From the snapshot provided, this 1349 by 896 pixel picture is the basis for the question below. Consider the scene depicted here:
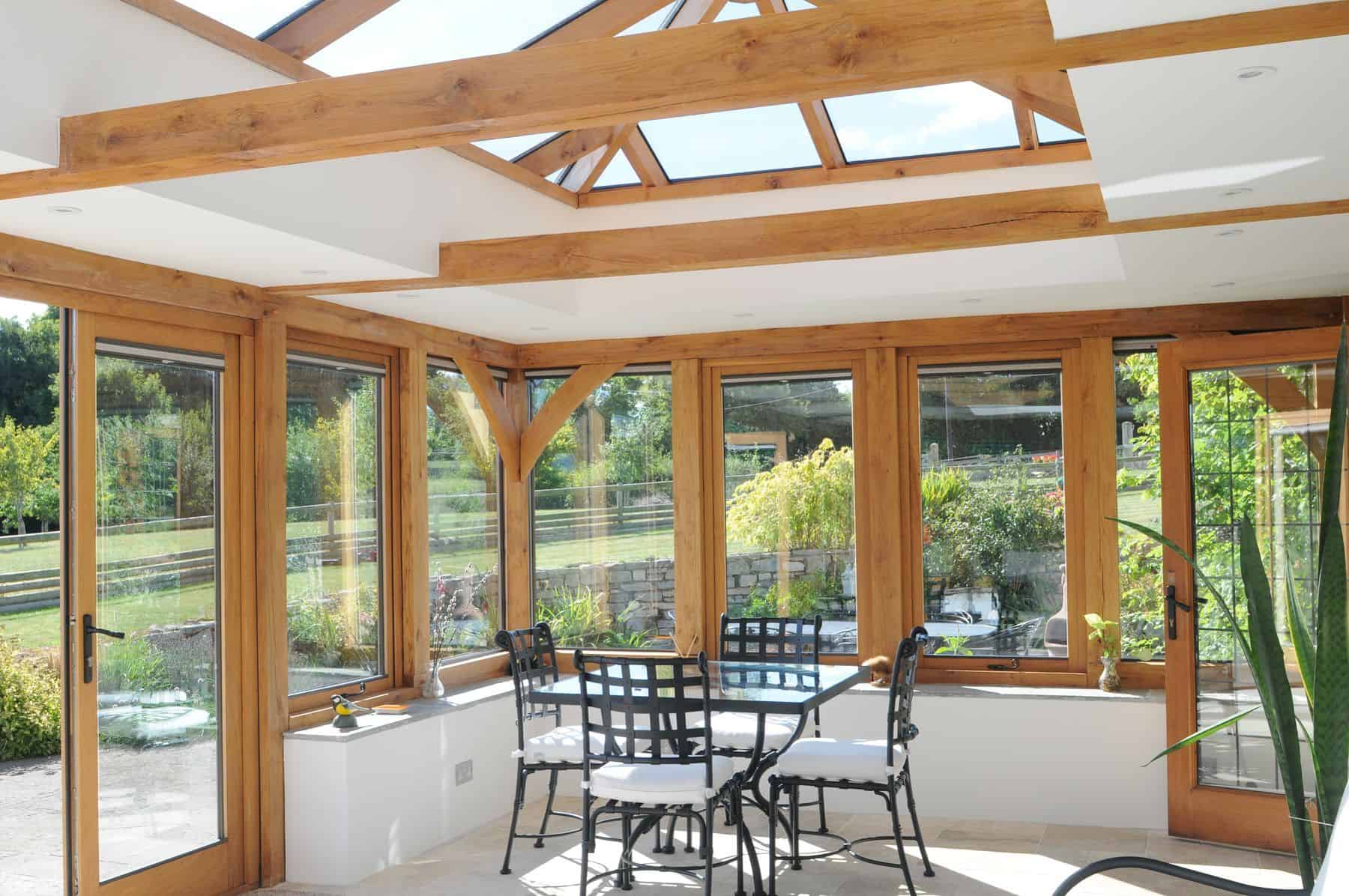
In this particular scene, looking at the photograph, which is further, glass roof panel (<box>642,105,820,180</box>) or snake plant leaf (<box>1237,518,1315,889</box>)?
glass roof panel (<box>642,105,820,180</box>)

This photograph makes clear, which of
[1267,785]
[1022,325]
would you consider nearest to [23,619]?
[1022,325]

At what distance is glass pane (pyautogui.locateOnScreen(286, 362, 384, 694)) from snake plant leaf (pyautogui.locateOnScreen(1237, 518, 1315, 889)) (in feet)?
13.8

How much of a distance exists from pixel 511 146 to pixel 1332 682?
4537 millimetres

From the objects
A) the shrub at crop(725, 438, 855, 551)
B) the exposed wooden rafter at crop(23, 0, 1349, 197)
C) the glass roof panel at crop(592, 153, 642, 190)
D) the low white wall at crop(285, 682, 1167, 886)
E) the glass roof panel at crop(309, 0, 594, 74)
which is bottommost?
the low white wall at crop(285, 682, 1167, 886)

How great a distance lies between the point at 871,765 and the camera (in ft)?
16.3

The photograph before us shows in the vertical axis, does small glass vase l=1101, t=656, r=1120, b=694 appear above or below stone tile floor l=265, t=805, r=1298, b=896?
above

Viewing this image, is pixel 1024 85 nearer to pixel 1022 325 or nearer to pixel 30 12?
pixel 1022 325

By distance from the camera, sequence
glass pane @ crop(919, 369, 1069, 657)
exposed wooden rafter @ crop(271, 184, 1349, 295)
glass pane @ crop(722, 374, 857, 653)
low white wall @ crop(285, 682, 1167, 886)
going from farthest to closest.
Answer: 1. glass pane @ crop(722, 374, 857, 653)
2. glass pane @ crop(919, 369, 1069, 657)
3. low white wall @ crop(285, 682, 1167, 886)
4. exposed wooden rafter @ crop(271, 184, 1349, 295)

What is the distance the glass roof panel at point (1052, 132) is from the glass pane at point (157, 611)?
3936 mm

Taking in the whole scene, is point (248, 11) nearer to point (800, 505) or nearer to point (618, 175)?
point (618, 175)

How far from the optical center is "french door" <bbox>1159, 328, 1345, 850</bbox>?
5516 millimetres

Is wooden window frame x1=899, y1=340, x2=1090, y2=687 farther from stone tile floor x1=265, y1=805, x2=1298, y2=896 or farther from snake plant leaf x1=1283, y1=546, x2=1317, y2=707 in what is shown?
snake plant leaf x1=1283, y1=546, x2=1317, y2=707

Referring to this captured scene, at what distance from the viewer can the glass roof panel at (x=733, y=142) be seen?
6.09m

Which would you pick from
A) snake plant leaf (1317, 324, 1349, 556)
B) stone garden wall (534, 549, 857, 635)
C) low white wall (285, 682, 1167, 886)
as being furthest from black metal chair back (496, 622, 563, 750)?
snake plant leaf (1317, 324, 1349, 556)
